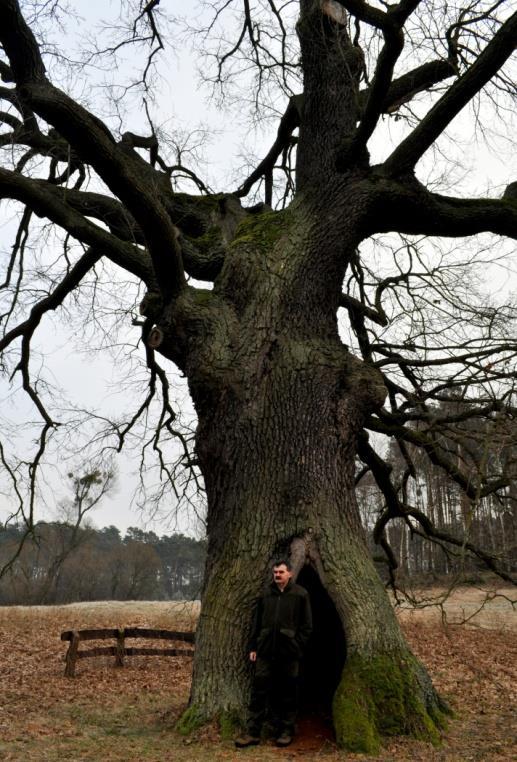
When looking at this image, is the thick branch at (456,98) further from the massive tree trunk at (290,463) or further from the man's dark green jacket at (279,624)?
the man's dark green jacket at (279,624)

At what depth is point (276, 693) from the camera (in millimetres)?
5012

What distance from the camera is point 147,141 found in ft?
28.7

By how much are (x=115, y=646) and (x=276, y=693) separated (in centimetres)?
557

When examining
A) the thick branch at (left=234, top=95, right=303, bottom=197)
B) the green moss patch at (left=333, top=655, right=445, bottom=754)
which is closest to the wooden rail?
the green moss patch at (left=333, top=655, right=445, bottom=754)

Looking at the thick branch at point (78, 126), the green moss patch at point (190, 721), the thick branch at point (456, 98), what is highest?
the thick branch at point (456, 98)

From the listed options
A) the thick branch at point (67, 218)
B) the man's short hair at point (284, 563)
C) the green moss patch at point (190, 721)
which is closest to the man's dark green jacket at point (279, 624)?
the man's short hair at point (284, 563)

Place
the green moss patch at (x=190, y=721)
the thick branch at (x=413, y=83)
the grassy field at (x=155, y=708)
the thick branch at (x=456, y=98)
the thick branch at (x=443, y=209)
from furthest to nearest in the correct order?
1. the thick branch at (x=413, y=83)
2. the thick branch at (x=443, y=209)
3. the thick branch at (x=456, y=98)
4. the green moss patch at (x=190, y=721)
5. the grassy field at (x=155, y=708)

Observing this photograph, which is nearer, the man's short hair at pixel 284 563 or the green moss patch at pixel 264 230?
the man's short hair at pixel 284 563

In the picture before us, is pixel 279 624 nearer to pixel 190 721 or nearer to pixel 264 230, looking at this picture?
pixel 190 721

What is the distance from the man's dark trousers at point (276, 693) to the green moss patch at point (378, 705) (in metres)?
0.36

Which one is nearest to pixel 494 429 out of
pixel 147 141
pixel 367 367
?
pixel 367 367

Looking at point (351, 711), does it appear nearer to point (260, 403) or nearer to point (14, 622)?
point (260, 403)

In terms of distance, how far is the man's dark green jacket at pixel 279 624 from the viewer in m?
4.95

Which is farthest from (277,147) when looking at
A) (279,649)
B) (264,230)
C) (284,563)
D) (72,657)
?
(72,657)
